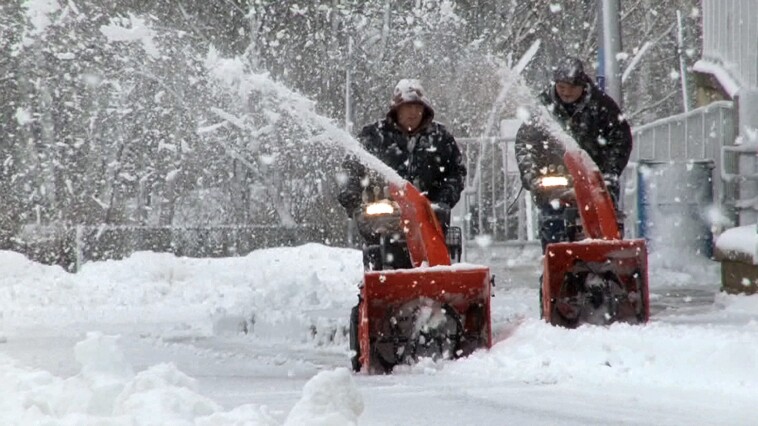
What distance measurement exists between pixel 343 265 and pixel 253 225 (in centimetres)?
821

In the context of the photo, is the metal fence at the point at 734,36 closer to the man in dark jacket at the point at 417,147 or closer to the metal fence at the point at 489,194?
the metal fence at the point at 489,194

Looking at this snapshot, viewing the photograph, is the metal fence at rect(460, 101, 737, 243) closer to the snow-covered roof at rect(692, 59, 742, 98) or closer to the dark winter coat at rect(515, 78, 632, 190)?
the snow-covered roof at rect(692, 59, 742, 98)

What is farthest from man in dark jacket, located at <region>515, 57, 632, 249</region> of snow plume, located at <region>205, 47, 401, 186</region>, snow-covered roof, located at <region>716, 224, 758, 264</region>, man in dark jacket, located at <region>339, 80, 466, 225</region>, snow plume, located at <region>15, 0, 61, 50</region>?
snow plume, located at <region>15, 0, 61, 50</region>

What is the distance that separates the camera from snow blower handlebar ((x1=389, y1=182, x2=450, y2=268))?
291 inches

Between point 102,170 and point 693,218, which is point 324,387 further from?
point 102,170

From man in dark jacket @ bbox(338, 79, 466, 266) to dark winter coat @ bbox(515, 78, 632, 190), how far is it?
2.95ft

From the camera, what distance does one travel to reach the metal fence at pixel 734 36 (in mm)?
13878

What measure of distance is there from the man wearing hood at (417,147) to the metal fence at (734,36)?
21.9 feet

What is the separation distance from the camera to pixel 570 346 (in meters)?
7.15

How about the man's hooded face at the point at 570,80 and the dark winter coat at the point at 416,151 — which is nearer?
the dark winter coat at the point at 416,151

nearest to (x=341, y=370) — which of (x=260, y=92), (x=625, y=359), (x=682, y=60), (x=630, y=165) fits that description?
(x=625, y=359)

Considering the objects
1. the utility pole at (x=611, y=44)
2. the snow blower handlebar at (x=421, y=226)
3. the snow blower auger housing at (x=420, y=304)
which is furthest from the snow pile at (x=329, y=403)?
the utility pole at (x=611, y=44)

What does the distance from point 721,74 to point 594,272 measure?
8375mm

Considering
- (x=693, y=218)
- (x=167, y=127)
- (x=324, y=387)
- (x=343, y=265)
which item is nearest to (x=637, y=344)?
(x=324, y=387)
